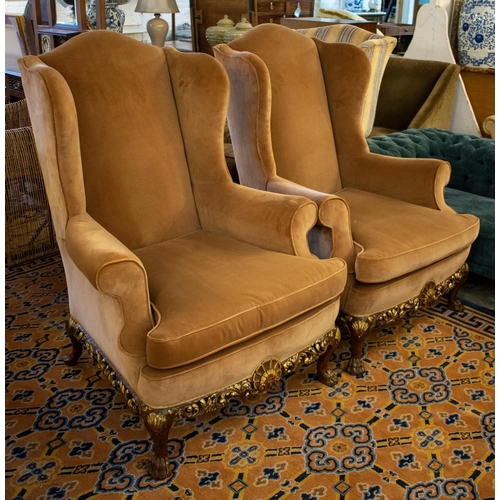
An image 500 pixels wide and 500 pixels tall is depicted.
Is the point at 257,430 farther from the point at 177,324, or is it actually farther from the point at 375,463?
the point at 177,324

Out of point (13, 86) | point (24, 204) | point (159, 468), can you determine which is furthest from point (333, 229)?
point (13, 86)

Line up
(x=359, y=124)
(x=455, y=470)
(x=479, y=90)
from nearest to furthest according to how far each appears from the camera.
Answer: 1. (x=455, y=470)
2. (x=359, y=124)
3. (x=479, y=90)

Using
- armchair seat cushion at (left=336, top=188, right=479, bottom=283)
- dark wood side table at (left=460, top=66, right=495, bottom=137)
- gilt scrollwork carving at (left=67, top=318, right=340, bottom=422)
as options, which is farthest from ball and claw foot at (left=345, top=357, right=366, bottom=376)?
dark wood side table at (left=460, top=66, right=495, bottom=137)

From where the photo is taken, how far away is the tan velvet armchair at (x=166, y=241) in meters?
1.69

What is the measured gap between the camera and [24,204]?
3.13 meters

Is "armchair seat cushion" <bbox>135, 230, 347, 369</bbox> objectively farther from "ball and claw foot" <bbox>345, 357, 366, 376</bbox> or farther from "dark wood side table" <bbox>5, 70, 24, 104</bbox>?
"dark wood side table" <bbox>5, 70, 24, 104</bbox>

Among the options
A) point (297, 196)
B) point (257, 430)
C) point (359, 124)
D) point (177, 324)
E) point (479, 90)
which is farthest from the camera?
point (479, 90)

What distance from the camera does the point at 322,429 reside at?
1968mm

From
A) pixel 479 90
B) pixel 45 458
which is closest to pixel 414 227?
pixel 45 458

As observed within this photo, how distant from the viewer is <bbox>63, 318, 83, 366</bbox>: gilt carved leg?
2182 millimetres

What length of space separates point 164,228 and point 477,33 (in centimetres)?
258

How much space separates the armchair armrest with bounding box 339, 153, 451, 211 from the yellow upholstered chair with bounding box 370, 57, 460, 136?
1.51 meters

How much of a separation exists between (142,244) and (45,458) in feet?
2.53

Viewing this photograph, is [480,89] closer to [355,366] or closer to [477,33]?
[477,33]
